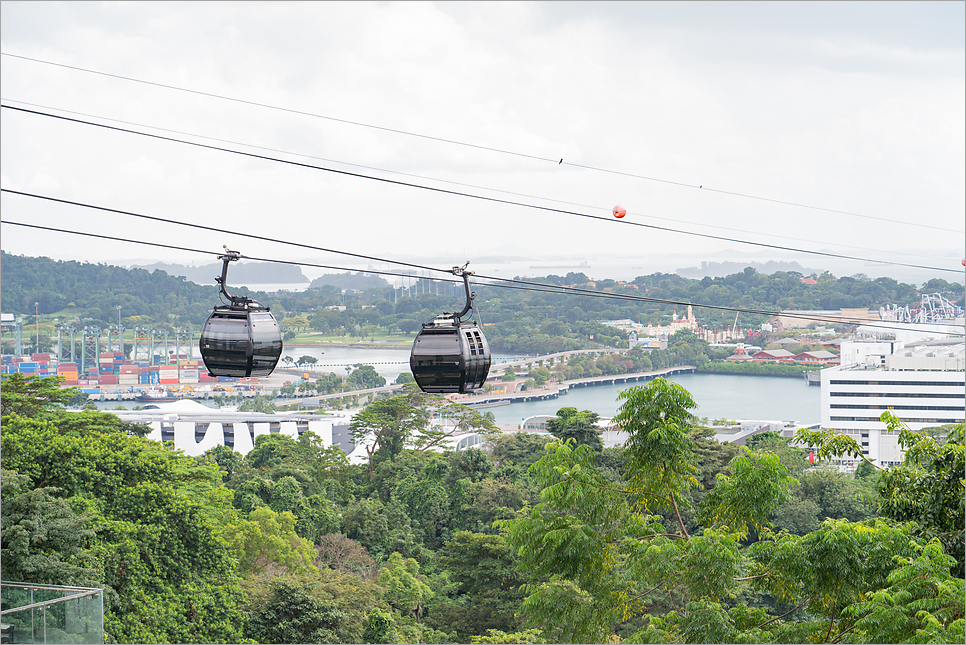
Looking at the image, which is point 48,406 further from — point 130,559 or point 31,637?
point 31,637

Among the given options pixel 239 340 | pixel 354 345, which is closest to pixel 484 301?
pixel 354 345

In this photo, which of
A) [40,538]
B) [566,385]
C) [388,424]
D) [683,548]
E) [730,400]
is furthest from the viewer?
[566,385]

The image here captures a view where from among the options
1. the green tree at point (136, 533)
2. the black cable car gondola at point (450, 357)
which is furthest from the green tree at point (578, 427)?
the black cable car gondola at point (450, 357)

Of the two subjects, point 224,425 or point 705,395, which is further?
point 705,395

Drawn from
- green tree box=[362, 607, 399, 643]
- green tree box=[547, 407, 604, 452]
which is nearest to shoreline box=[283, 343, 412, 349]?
green tree box=[547, 407, 604, 452]

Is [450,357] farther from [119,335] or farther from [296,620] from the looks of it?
[119,335]

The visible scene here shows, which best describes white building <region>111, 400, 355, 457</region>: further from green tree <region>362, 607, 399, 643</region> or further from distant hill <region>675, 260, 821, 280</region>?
distant hill <region>675, 260, 821, 280</region>

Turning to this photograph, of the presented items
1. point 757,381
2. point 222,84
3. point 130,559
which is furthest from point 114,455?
point 222,84

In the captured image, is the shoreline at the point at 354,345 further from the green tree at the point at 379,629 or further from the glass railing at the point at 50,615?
the glass railing at the point at 50,615
